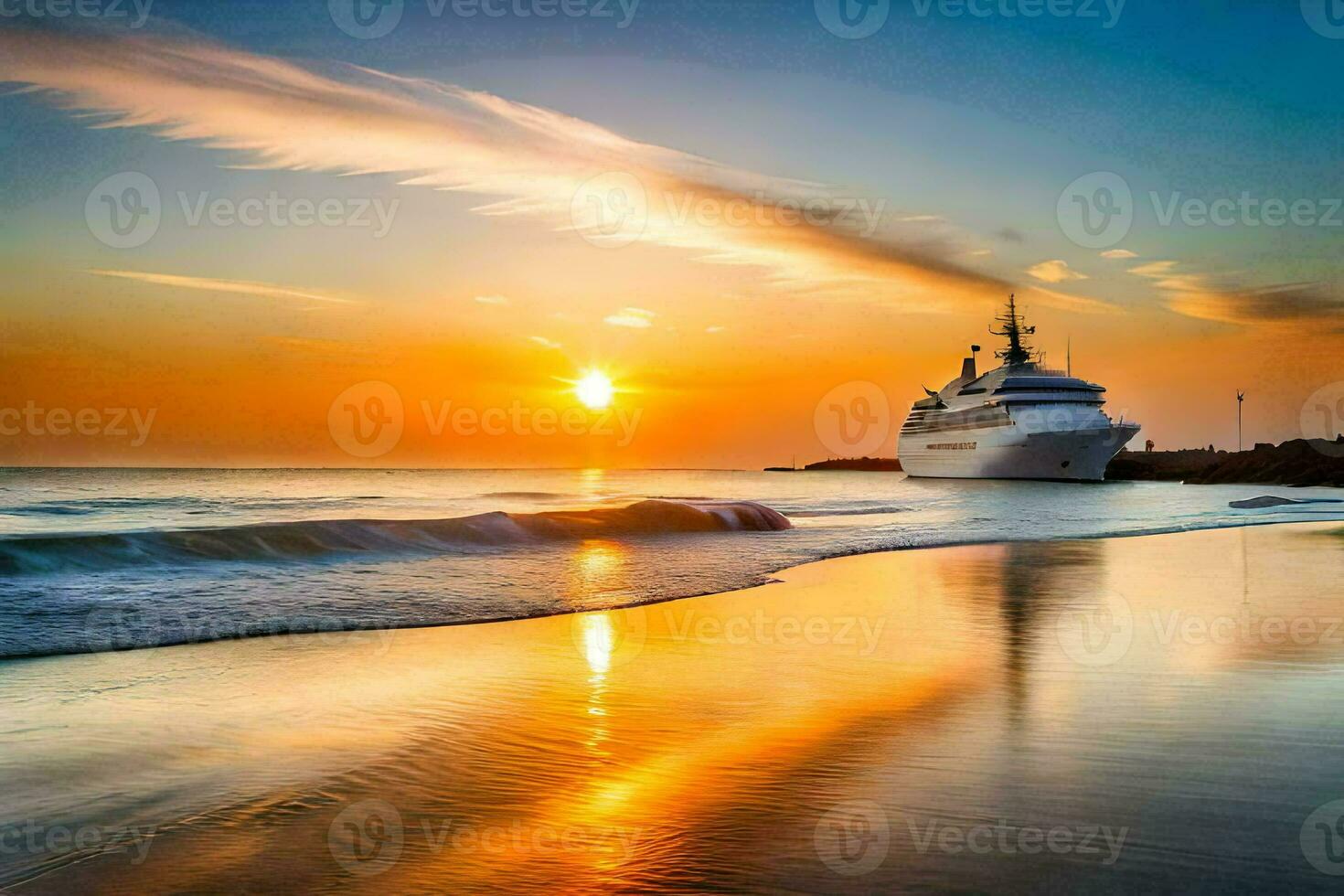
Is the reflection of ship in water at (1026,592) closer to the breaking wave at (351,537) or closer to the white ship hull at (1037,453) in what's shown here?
the breaking wave at (351,537)

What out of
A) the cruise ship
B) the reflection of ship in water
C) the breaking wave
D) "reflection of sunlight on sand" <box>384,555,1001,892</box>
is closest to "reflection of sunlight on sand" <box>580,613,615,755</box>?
"reflection of sunlight on sand" <box>384,555,1001,892</box>

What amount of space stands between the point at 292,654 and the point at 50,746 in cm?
300

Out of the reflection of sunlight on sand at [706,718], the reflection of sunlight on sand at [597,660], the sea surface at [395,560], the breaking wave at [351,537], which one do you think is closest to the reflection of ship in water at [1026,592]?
the reflection of sunlight on sand at [706,718]

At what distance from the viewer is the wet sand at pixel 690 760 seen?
11.6ft

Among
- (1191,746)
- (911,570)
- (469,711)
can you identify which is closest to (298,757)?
(469,711)

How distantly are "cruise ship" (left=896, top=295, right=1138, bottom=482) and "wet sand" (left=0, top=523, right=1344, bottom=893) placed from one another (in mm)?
78070

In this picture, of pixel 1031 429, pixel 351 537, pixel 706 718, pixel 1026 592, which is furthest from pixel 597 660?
pixel 1031 429

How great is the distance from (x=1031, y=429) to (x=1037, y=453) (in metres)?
2.87

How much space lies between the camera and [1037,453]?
273 feet

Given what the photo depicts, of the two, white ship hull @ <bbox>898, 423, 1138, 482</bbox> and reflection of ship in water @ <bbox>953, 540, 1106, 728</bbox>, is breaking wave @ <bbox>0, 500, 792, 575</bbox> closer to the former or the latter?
reflection of ship in water @ <bbox>953, 540, 1106, 728</bbox>

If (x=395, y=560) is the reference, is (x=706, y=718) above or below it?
below

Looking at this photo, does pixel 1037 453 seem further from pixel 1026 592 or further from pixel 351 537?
pixel 1026 592

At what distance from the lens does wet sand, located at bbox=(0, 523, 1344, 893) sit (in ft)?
11.6

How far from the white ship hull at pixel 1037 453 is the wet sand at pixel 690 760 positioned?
78104mm
